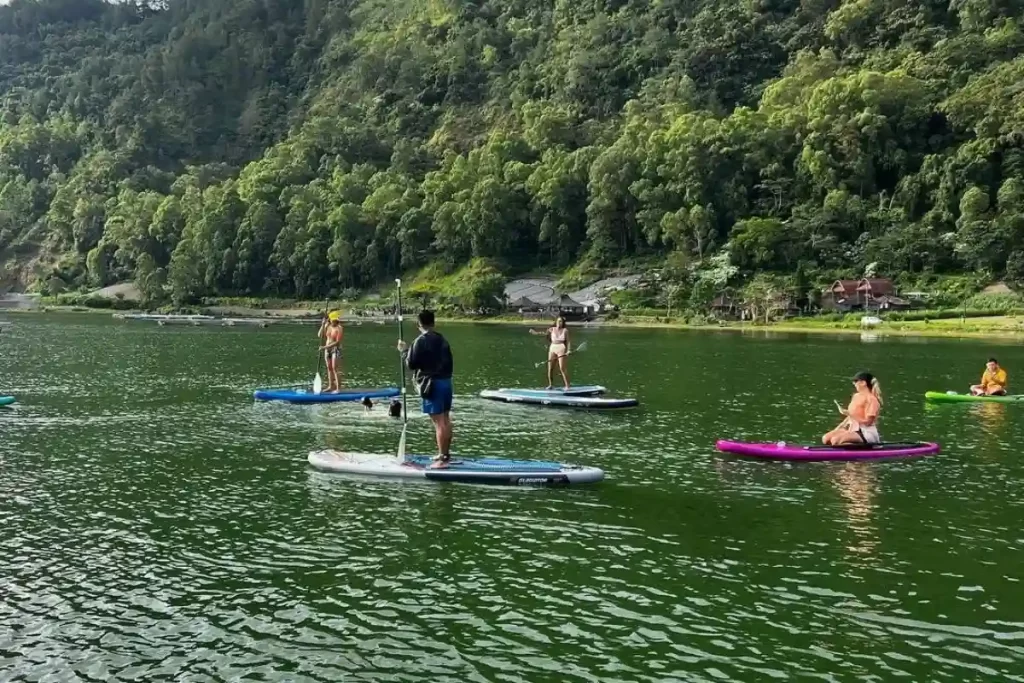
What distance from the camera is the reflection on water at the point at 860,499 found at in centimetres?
1641

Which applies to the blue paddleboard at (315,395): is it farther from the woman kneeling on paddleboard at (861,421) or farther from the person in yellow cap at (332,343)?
the woman kneeling on paddleboard at (861,421)

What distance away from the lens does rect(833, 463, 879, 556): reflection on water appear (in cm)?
1641

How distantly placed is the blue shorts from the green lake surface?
1.79 metres

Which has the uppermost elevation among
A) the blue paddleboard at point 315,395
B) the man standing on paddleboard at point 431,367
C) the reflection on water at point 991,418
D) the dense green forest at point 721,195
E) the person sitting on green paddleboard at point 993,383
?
the dense green forest at point 721,195

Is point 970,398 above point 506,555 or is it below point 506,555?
above

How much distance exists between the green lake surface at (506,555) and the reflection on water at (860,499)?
85mm

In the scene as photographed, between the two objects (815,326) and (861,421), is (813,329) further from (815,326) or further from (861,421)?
(861,421)

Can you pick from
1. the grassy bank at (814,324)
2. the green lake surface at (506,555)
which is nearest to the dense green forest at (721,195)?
the grassy bank at (814,324)

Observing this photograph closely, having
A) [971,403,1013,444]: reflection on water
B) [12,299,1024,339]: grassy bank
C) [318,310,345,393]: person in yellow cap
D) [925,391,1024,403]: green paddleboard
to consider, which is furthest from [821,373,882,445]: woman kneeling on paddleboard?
[12,299,1024,339]: grassy bank

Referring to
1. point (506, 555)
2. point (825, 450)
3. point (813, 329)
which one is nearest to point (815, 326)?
point (813, 329)

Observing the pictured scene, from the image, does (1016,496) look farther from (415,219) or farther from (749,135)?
(415,219)

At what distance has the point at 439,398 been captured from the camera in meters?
20.6

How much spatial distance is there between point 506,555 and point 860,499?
8.64 m

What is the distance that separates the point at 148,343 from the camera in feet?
245
